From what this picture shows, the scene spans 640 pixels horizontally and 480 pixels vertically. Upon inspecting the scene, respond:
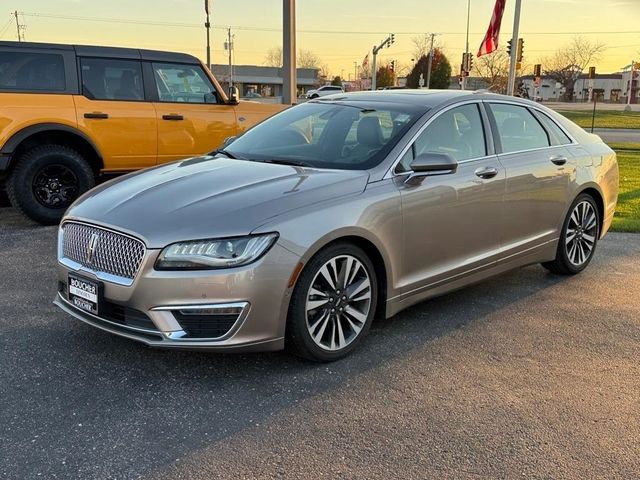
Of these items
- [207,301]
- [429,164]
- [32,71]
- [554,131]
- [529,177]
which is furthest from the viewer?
[32,71]

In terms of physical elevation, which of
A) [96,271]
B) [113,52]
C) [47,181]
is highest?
[113,52]

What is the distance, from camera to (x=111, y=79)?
7855 millimetres

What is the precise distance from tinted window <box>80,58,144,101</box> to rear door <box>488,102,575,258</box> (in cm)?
485

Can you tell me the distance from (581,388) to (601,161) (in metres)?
2.92

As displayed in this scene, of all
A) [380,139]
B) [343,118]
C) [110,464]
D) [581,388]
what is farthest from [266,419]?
[343,118]

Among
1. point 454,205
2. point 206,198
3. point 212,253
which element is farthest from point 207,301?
point 454,205

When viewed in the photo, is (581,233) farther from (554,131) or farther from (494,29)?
(494,29)

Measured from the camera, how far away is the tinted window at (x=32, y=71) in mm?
7223

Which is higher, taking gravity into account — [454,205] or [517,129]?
[517,129]

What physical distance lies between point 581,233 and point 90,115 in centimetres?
563

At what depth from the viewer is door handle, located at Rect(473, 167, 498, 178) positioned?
4.59m

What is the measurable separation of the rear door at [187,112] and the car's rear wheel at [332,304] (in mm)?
5006

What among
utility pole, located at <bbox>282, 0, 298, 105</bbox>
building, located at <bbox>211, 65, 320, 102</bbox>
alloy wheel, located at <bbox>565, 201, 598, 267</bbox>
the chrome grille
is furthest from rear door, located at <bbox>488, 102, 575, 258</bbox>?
building, located at <bbox>211, 65, 320, 102</bbox>

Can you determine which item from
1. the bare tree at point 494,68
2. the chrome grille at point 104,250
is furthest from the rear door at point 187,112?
the bare tree at point 494,68
